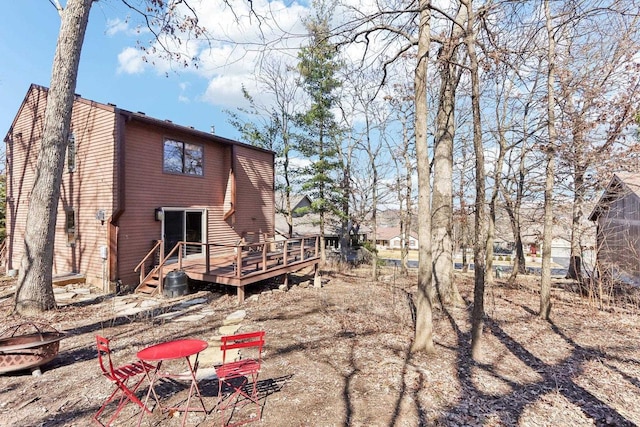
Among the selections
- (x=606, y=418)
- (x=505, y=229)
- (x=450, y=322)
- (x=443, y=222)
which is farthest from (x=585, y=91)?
(x=505, y=229)

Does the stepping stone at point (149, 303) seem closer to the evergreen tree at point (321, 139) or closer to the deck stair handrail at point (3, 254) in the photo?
the deck stair handrail at point (3, 254)

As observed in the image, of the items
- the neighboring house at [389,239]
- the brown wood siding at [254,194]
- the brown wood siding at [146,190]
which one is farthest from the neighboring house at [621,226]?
the neighboring house at [389,239]

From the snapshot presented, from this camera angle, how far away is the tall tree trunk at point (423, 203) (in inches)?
187

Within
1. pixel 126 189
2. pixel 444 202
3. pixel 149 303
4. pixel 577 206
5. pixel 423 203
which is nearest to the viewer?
pixel 423 203

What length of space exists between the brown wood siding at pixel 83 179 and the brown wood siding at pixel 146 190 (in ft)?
1.58

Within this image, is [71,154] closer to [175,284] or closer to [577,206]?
[175,284]

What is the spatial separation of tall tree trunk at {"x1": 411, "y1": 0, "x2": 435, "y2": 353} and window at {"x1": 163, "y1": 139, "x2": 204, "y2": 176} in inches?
326

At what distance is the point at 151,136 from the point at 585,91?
1293cm

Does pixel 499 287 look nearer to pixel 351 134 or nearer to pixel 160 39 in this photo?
pixel 351 134

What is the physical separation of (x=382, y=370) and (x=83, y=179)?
10.1m

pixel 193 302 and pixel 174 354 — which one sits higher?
pixel 174 354

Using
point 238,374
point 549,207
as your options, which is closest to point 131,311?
point 238,374

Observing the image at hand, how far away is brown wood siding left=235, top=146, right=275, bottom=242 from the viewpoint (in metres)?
12.7

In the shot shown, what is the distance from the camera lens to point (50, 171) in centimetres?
692
